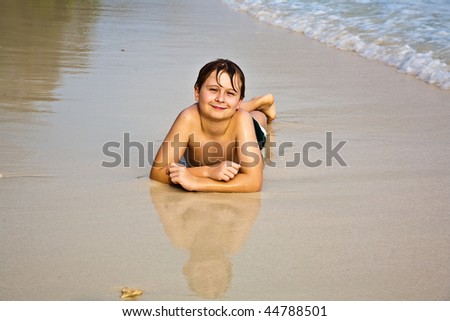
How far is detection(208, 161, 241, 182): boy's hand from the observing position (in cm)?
397

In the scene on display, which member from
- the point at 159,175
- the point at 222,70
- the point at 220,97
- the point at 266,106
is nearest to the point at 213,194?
the point at 159,175

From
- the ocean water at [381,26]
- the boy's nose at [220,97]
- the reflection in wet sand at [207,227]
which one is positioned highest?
the ocean water at [381,26]

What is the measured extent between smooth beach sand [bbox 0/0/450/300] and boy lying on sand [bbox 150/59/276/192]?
0.08 meters

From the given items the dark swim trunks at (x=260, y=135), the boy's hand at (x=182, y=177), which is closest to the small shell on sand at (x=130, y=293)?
the boy's hand at (x=182, y=177)

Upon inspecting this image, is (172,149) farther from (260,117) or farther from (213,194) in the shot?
(260,117)

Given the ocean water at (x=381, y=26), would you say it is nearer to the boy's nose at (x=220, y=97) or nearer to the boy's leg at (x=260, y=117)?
the boy's leg at (x=260, y=117)

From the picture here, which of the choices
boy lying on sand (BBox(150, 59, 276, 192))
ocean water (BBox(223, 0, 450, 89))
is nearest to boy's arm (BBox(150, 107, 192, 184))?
boy lying on sand (BBox(150, 59, 276, 192))

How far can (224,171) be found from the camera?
13.0 feet

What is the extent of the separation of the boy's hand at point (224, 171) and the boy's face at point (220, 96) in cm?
31

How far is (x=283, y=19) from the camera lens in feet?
33.9

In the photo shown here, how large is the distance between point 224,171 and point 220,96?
429 mm

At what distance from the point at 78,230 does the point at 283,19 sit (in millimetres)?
7504

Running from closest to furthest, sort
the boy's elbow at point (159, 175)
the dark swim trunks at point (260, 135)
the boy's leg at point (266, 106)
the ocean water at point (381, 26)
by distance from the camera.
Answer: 1. the boy's elbow at point (159, 175)
2. the dark swim trunks at point (260, 135)
3. the boy's leg at point (266, 106)
4. the ocean water at point (381, 26)

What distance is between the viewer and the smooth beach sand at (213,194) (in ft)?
9.43
